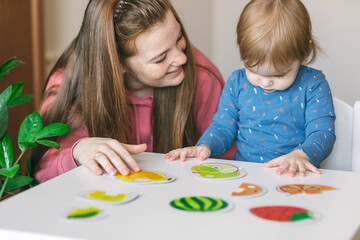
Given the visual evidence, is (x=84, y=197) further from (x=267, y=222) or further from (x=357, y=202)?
(x=357, y=202)

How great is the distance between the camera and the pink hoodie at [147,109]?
1.41 m

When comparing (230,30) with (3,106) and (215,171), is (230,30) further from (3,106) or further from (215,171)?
(215,171)

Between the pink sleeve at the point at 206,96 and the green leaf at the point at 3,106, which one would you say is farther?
the pink sleeve at the point at 206,96

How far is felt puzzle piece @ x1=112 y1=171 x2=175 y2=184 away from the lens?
2.90ft

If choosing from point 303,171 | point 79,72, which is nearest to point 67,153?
point 79,72

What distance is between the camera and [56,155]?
1332 millimetres

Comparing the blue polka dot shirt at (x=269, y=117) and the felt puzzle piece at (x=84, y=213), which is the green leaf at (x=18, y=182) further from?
the felt puzzle piece at (x=84, y=213)

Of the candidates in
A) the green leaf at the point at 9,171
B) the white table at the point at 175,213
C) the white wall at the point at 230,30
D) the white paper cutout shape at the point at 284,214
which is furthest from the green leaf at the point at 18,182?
the white wall at the point at 230,30

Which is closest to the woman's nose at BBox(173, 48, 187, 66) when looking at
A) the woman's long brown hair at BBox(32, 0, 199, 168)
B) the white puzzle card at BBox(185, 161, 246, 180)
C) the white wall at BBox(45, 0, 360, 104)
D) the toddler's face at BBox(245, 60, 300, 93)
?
the woman's long brown hair at BBox(32, 0, 199, 168)

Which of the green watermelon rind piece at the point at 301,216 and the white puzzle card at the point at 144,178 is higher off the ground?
the green watermelon rind piece at the point at 301,216

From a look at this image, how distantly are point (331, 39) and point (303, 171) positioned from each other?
222 centimetres

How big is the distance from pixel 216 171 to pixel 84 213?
12.3 inches

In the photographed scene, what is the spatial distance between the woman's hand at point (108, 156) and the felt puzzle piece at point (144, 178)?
15 millimetres

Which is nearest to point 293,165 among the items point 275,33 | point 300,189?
point 300,189
